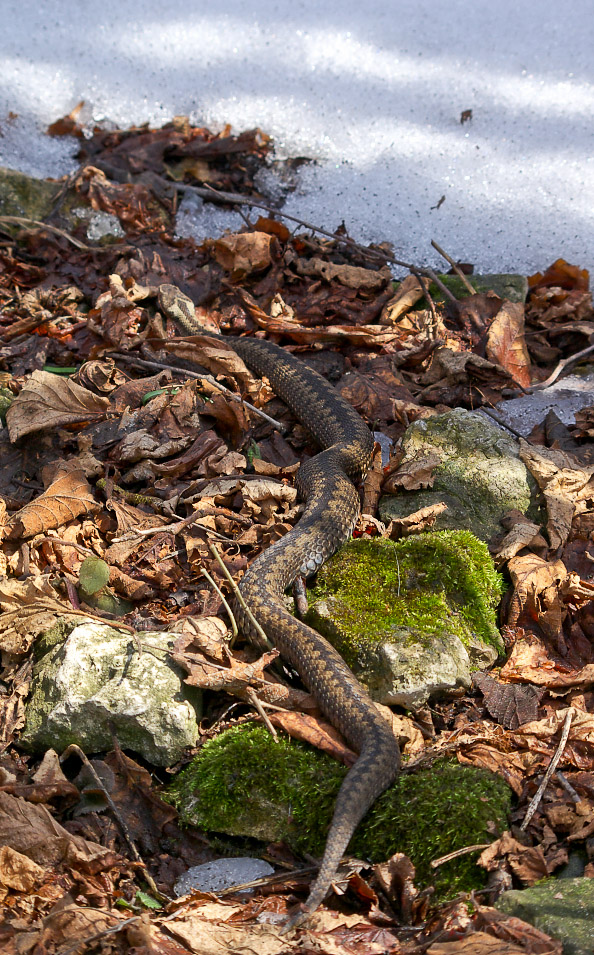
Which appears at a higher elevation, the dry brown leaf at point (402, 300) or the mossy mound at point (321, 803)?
the dry brown leaf at point (402, 300)

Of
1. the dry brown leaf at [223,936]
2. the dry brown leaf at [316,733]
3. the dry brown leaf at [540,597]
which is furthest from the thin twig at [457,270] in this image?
the dry brown leaf at [223,936]

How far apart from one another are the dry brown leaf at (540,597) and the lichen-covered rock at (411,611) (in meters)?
0.12

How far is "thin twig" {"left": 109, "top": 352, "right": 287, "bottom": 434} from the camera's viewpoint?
5.62 meters

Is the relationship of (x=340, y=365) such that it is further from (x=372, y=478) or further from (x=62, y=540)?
(x=62, y=540)

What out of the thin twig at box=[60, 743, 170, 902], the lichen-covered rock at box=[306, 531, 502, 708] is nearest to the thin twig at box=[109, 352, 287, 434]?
the lichen-covered rock at box=[306, 531, 502, 708]

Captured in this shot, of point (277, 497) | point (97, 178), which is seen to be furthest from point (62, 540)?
point (97, 178)

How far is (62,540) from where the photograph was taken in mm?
4477

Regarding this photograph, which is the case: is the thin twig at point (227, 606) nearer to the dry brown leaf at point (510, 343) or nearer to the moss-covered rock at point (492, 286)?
the dry brown leaf at point (510, 343)

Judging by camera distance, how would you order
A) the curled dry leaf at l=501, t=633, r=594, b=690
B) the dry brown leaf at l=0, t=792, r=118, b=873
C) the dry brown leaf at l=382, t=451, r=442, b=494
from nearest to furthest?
the dry brown leaf at l=0, t=792, r=118, b=873, the curled dry leaf at l=501, t=633, r=594, b=690, the dry brown leaf at l=382, t=451, r=442, b=494

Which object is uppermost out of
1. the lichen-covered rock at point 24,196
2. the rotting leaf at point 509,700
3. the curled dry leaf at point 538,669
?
the lichen-covered rock at point 24,196

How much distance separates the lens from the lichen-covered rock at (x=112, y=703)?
360 cm

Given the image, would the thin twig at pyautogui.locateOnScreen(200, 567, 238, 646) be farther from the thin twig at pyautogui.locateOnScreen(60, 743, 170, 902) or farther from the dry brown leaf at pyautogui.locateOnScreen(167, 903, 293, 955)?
the dry brown leaf at pyautogui.locateOnScreen(167, 903, 293, 955)

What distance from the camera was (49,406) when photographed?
18.0 ft

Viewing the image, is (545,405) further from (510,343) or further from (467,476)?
(467,476)
